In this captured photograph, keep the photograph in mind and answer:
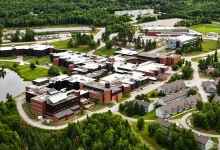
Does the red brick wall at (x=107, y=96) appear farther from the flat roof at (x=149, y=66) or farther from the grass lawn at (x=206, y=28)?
the grass lawn at (x=206, y=28)

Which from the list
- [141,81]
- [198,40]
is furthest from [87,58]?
[198,40]

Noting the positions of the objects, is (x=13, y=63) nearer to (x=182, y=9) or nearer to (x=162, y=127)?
(x=162, y=127)

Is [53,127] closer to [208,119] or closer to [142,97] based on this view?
[142,97]

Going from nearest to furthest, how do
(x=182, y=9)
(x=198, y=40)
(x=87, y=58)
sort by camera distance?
1. (x=87, y=58)
2. (x=198, y=40)
3. (x=182, y=9)

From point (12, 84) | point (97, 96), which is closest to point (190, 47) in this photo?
point (97, 96)

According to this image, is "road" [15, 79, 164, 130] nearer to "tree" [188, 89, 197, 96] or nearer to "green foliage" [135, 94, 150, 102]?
"green foliage" [135, 94, 150, 102]

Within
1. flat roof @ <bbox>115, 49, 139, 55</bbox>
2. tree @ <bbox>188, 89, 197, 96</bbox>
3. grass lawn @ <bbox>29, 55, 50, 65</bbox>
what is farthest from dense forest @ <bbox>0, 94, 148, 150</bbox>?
flat roof @ <bbox>115, 49, 139, 55</bbox>

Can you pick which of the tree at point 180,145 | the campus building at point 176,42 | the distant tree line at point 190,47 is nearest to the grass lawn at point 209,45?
the distant tree line at point 190,47
